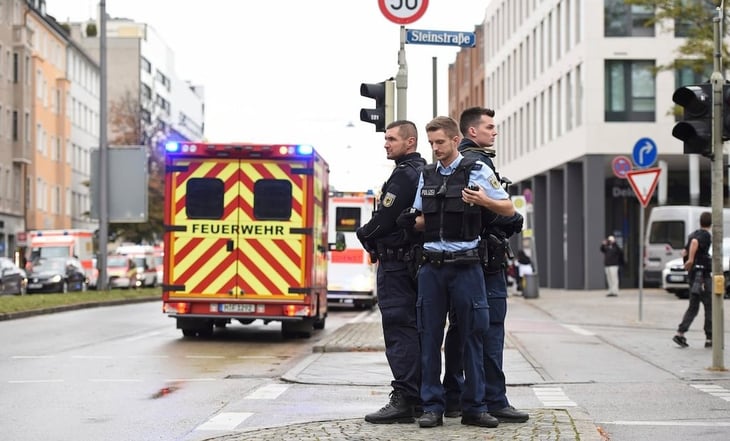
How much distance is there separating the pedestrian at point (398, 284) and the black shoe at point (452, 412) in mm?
214

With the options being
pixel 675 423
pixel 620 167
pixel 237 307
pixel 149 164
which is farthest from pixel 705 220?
pixel 149 164

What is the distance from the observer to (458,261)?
8.34 m

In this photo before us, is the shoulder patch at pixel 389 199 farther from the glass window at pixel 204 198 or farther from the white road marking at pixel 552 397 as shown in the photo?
the glass window at pixel 204 198

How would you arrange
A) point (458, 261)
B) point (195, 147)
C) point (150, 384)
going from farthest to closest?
1. point (195, 147)
2. point (150, 384)
3. point (458, 261)

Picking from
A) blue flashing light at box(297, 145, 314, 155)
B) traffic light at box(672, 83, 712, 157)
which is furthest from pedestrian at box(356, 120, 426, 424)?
blue flashing light at box(297, 145, 314, 155)

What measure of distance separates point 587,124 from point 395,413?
137 ft

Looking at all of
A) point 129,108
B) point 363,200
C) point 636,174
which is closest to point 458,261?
point 636,174

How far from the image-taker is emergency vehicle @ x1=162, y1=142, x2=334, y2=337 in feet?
65.0

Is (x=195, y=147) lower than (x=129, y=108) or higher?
lower

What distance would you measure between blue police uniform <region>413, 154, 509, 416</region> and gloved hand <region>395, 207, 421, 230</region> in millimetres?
102

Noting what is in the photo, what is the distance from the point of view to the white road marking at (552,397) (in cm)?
1095

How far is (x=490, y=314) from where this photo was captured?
8844 mm

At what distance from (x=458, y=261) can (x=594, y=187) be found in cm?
4231

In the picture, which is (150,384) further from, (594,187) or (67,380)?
(594,187)
